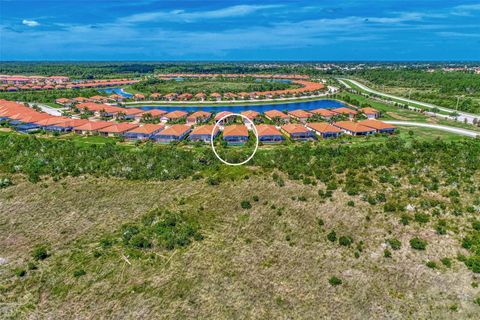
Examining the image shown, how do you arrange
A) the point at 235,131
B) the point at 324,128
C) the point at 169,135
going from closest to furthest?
the point at 235,131 < the point at 169,135 < the point at 324,128

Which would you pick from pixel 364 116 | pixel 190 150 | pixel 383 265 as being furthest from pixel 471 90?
pixel 383 265

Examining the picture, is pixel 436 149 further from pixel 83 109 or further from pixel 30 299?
pixel 83 109

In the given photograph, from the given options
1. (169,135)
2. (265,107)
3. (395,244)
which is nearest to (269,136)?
(169,135)

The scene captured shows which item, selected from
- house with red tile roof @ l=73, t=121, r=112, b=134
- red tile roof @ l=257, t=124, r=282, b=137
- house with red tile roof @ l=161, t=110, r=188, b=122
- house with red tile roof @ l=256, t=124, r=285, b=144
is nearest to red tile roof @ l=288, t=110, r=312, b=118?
red tile roof @ l=257, t=124, r=282, b=137

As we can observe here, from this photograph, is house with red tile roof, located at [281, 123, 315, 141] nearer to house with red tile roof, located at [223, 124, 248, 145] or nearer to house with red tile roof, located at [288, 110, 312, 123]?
house with red tile roof, located at [223, 124, 248, 145]

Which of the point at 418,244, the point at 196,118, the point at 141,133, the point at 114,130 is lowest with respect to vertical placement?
the point at 418,244

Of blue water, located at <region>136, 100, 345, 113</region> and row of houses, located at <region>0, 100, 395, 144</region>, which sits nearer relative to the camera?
row of houses, located at <region>0, 100, 395, 144</region>

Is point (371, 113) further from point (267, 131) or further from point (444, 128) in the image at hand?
point (267, 131)

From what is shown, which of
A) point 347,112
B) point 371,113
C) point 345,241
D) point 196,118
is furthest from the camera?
point 347,112
